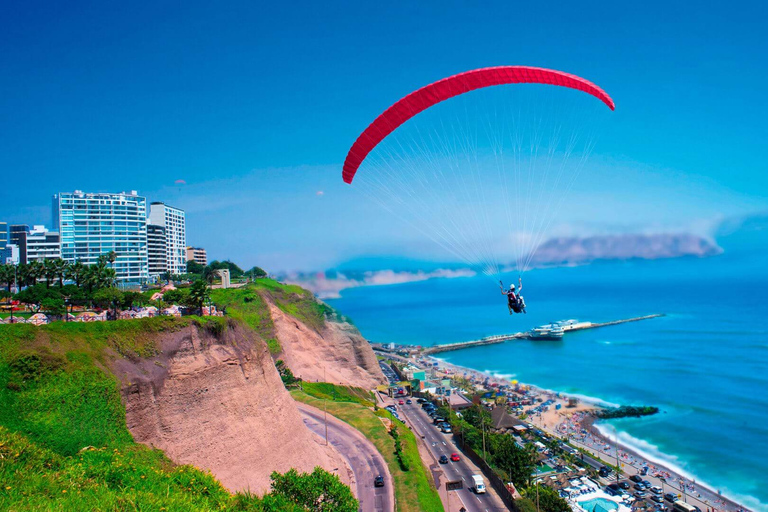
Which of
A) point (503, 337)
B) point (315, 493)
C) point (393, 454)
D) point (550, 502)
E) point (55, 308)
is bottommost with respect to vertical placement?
point (503, 337)

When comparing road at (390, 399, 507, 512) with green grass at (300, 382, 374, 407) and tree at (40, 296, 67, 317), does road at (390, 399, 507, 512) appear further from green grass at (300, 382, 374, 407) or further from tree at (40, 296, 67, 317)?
tree at (40, 296, 67, 317)

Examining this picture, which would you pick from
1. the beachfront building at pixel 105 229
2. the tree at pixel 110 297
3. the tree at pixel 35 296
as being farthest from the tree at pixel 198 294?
the beachfront building at pixel 105 229

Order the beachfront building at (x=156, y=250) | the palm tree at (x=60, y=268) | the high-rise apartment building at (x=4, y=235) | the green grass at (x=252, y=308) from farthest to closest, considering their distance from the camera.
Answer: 1. the high-rise apartment building at (x=4, y=235)
2. the beachfront building at (x=156, y=250)
3. the green grass at (x=252, y=308)
4. the palm tree at (x=60, y=268)

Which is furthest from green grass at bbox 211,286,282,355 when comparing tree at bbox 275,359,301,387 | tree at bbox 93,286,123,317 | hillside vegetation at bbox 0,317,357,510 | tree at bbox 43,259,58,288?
hillside vegetation at bbox 0,317,357,510

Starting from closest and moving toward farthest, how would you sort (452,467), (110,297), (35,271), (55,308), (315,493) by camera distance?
(315,493)
(55,308)
(110,297)
(452,467)
(35,271)

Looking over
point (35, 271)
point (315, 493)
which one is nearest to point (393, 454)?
point (315, 493)

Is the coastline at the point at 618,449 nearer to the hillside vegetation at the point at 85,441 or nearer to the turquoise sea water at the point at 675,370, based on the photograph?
the turquoise sea water at the point at 675,370

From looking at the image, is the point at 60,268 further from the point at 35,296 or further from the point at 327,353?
the point at 327,353

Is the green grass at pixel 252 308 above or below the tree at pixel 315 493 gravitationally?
above
